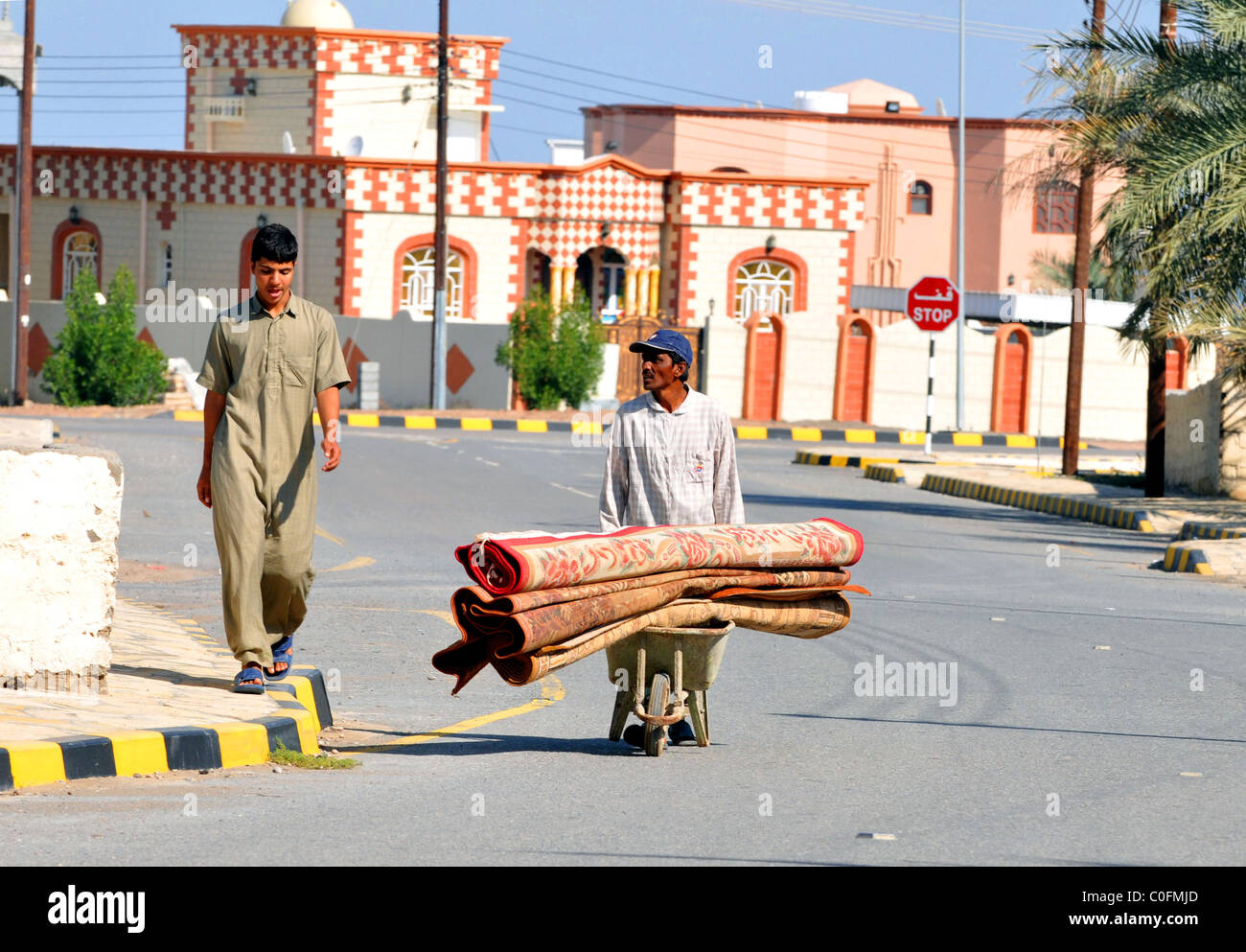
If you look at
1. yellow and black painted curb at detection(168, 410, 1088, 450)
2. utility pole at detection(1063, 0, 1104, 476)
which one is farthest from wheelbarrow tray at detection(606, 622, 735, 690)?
yellow and black painted curb at detection(168, 410, 1088, 450)

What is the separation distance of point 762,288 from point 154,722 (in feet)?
131

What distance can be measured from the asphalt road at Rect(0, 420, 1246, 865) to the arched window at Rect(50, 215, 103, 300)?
3034 centimetres

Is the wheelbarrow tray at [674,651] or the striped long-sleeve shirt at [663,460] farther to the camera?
the striped long-sleeve shirt at [663,460]

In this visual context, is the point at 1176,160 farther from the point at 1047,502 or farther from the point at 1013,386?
the point at 1013,386

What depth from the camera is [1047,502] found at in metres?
24.4

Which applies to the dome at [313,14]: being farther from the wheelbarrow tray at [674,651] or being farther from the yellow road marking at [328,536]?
the wheelbarrow tray at [674,651]

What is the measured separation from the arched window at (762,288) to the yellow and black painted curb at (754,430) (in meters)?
6.64

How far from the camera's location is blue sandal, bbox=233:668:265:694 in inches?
343

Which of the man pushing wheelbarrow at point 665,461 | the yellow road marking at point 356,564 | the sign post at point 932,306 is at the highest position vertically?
the sign post at point 932,306

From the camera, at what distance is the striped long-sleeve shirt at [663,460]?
27.4 ft

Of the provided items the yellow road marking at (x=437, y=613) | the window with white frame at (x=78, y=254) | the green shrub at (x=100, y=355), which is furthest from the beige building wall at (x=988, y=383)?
the yellow road marking at (x=437, y=613)

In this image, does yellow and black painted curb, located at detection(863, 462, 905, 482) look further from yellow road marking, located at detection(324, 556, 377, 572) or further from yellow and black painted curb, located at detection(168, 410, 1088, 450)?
yellow road marking, located at detection(324, 556, 377, 572)

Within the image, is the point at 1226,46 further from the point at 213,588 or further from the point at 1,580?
the point at 1,580

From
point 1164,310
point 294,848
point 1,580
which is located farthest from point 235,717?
point 1164,310
